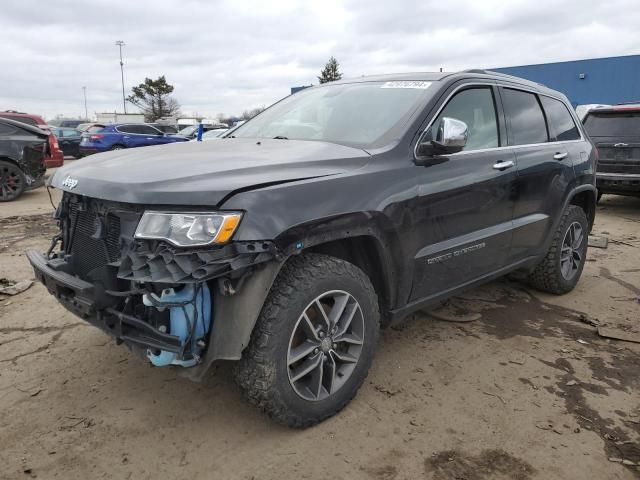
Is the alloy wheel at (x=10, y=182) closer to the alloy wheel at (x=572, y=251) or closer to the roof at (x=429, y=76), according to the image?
the roof at (x=429, y=76)

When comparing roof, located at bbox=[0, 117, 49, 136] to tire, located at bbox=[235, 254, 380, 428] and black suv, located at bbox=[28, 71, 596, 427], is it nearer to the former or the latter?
black suv, located at bbox=[28, 71, 596, 427]

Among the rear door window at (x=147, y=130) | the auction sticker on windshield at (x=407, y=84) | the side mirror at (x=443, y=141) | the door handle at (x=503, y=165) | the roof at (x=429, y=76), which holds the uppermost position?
the rear door window at (x=147, y=130)

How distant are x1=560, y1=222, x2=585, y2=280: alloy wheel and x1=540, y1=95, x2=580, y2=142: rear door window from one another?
0.80 meters

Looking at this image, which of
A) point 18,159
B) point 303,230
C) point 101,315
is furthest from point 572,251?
point 18,159

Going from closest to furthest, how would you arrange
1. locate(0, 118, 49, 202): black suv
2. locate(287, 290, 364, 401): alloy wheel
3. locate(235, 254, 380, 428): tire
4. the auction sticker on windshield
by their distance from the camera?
locate(235, 254, 380, 428): tire, locate(287, 290, 364, 401): alloy wheel, the auction sticker on windshield, locate(0, 118, 49, 202): black suv

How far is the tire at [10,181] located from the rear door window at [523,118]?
9.21 meters

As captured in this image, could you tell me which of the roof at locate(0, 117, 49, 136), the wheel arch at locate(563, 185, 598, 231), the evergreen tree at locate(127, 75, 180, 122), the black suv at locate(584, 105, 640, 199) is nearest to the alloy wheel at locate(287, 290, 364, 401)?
the wheel arch at locate(563, 185, 598, 231)

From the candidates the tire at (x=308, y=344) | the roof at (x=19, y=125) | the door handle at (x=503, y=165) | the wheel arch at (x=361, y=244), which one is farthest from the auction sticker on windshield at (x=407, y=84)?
the roof at (x=19, y=125)

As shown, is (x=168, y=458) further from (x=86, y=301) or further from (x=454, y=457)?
(x=454, y=457)

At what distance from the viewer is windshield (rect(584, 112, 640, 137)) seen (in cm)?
871

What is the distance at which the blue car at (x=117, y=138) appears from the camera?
59.4ft

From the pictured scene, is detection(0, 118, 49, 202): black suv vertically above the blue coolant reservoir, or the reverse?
detection(0, 118, 49, 202): black suv

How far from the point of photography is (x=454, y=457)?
2.40 metres

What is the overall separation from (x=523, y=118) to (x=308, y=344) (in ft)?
8.72
